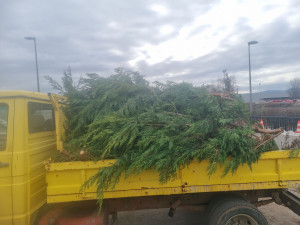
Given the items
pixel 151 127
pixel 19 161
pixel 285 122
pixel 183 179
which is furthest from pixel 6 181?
pixel 285 122

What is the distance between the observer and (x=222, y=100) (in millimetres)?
3600

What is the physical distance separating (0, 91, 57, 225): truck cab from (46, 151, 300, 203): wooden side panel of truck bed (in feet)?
0.86

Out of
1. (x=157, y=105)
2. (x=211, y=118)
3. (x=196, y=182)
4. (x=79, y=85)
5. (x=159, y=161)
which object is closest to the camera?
(x=159, y=161)

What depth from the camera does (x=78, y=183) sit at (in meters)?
2.86

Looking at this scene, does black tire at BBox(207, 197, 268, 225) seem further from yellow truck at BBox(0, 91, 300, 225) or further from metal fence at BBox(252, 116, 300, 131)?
metal fence at BBox(252, 116, 300, 131)

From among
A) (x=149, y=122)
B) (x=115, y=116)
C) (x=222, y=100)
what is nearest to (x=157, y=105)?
(x=149, y=122)

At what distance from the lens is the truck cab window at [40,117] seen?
119 inches

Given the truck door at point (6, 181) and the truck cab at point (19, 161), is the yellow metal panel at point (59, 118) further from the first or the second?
the truck door at point (6, 181)

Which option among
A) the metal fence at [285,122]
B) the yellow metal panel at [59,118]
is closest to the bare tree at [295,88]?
the metal fence at [285,122]

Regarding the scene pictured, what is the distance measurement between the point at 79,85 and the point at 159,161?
215 cm

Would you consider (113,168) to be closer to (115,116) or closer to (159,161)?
(159,161)

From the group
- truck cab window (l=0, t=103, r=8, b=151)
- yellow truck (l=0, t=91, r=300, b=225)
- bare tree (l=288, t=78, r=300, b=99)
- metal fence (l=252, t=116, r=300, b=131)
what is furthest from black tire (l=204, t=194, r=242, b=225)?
bare tree (l=288, t=78, r=300, b=99)

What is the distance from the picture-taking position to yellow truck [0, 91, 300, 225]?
9.02 ft

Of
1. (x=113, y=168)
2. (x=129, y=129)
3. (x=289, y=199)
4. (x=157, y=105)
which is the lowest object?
(x=289, y=199)
